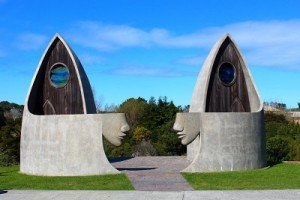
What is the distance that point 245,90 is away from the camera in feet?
66.8

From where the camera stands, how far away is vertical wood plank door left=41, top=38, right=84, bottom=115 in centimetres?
1955

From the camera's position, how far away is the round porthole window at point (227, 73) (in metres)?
20.0

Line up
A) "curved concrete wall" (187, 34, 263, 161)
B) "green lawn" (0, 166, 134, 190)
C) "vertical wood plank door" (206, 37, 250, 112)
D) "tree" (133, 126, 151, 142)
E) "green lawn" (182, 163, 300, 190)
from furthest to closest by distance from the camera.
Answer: "tree" (133, 126, 151, 142) → "vertical wood plank door" (206, 37, 250, 112) → "curved concrete wall" (187, 34, 263, 161) → "green lawn" (0, 166, 134, 190) → "green lawn" (182, 163, 300, 190)

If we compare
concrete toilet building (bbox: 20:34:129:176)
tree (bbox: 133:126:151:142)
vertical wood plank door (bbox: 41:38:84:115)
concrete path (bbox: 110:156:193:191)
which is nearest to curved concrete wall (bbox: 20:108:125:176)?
concrete toilet building (bbox: 20:34:129:176)

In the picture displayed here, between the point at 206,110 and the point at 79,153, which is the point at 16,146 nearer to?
the point at 79,153

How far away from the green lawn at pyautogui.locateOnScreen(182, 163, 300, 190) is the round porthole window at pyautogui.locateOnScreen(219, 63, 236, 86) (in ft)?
13.7

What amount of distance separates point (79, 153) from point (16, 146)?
10.2 metres

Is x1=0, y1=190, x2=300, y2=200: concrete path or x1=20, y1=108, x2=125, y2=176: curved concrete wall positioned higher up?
x1=20, y1=108, x2=125, y2=176: curved concrete wall

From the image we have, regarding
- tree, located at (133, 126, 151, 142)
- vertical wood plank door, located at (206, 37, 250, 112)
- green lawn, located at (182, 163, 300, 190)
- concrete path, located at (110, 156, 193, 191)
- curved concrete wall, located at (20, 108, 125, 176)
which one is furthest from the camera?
tree, located at (133, 126, 151, 142)

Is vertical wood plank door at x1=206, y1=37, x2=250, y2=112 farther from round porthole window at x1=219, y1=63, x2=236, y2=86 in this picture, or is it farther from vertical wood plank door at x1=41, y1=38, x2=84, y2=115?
vertical wood plank door at x1=41, y1=38, x2=84, y2=115

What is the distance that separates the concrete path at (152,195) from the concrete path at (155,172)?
1137 millimetres

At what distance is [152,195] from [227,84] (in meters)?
9.13

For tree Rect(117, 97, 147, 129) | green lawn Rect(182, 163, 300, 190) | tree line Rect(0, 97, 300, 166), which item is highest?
tree Rect(117, 97, 147, 129)

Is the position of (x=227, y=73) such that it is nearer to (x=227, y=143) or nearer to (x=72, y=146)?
(x=227, y=143)
